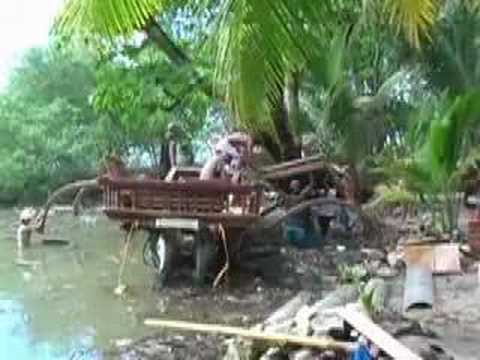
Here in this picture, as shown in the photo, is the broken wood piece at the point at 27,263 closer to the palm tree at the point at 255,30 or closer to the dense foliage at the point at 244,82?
the dense foliage at the point at 244,82

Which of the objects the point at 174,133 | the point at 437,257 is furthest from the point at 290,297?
the point at 174,133

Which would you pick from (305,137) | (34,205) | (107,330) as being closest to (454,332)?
(107,330)

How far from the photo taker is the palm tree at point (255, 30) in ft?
14.4

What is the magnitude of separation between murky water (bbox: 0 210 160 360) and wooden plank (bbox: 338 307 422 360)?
426 centimetres

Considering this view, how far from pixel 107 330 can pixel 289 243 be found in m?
5.27

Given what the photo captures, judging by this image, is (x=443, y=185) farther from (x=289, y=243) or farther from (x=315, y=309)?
(x=289, y=243)

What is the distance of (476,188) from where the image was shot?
1411 cm

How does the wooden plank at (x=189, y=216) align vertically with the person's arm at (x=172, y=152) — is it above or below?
below

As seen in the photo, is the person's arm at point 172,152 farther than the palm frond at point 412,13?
Yes

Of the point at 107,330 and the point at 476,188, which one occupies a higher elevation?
the point at 476,188

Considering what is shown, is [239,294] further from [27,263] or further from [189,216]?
[27,263]

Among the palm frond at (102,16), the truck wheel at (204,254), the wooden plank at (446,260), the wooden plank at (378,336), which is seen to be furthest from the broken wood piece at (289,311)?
the palm frond at (102,16)

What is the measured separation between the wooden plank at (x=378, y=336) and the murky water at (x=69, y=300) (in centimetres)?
426

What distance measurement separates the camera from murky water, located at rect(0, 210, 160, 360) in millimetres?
11148
